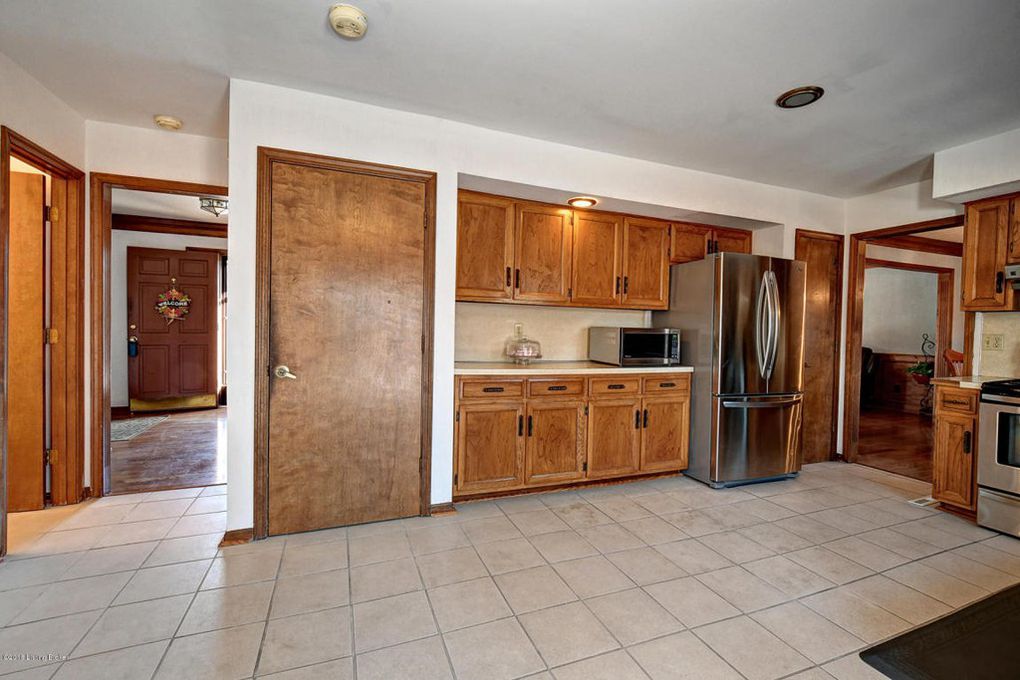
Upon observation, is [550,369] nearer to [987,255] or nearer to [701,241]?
[701,241]

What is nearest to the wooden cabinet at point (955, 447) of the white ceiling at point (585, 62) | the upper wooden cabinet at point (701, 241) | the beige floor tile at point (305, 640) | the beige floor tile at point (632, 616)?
the white ceiling at point (585, 62)

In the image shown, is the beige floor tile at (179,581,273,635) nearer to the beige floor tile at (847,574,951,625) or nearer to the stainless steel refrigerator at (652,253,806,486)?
the beige floor tile at (847,574,951,625)

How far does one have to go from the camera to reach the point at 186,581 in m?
2.12

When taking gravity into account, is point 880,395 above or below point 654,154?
below

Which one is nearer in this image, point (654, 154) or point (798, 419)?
point (654, 154)

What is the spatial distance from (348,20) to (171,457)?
12.9ft

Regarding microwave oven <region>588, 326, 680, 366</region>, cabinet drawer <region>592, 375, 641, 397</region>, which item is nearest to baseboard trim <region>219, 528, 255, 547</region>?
cabinet drawer <region>592, 375, 641, 397</region>

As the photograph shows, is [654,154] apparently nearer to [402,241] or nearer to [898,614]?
[402,241]

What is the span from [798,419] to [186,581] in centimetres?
428

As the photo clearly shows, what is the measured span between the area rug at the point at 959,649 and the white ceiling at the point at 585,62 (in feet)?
6.88

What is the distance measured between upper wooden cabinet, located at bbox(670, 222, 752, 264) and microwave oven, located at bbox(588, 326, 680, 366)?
2.34ft

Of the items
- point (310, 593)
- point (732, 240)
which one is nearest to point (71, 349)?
point (310, 593)

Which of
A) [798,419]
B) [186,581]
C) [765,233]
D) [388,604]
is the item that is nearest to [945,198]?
[765,233]

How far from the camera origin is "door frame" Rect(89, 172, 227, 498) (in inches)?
120
